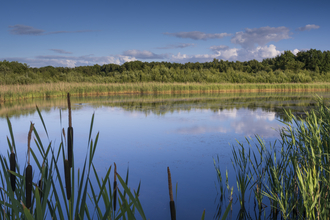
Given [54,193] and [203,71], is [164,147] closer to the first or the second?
[54,193]

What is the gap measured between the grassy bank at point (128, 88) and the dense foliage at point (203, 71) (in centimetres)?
530

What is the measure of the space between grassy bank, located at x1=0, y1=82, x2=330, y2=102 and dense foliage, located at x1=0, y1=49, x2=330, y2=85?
5299 millimetres

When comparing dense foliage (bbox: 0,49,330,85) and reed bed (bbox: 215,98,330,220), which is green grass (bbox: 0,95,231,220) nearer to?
reed bed (bbox: 215,98,330,220)

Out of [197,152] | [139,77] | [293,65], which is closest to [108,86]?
[139,77]

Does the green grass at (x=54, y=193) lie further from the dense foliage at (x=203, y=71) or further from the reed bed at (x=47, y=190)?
the dense foliage at (x=203, y=71)

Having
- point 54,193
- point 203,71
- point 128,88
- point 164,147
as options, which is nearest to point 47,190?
point 54,193

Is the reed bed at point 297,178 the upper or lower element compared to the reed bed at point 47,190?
lower

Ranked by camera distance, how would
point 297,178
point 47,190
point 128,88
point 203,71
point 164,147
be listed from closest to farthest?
point 47,190 → point 297,178 → point 164,147 → point 128,88 → point 203,71

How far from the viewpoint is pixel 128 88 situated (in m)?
20.6

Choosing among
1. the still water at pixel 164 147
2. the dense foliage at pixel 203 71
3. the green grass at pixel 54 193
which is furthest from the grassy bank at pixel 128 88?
the green grass at pixel 54 193

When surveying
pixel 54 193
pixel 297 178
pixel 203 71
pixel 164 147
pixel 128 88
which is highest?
pixel 203 71

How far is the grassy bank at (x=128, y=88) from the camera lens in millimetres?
15069

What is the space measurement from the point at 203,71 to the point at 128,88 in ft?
51.3

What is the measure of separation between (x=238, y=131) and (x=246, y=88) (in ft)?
57.3
